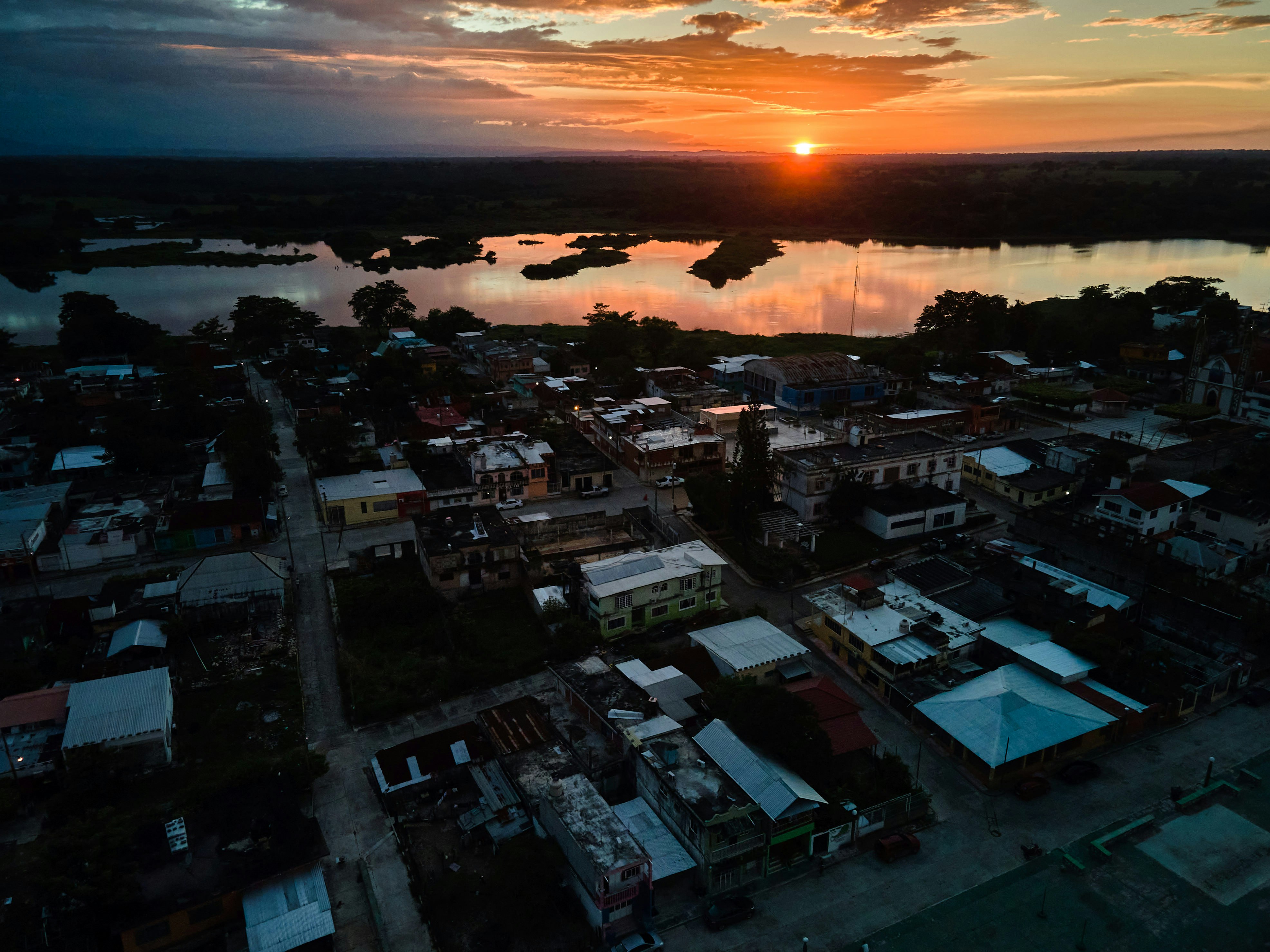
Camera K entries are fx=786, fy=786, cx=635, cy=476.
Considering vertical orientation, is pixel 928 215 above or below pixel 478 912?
above

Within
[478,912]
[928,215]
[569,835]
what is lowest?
[478,912]

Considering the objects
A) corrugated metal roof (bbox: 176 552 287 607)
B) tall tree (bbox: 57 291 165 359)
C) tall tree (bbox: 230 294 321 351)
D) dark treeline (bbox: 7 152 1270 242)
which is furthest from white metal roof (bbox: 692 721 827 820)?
dark treeline (bbox: 7 152 1270 242)

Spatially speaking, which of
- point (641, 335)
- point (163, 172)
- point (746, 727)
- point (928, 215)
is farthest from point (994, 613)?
point (163, 172)

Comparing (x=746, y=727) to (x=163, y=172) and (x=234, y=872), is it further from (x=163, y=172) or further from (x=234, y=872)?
(x=163, y=172)

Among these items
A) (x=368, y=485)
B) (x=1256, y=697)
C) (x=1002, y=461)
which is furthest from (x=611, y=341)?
(x=1256, y=697)

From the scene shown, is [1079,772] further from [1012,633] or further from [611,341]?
[611,341]

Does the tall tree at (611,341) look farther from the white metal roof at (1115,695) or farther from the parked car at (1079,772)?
the parked car at (1079,772)
